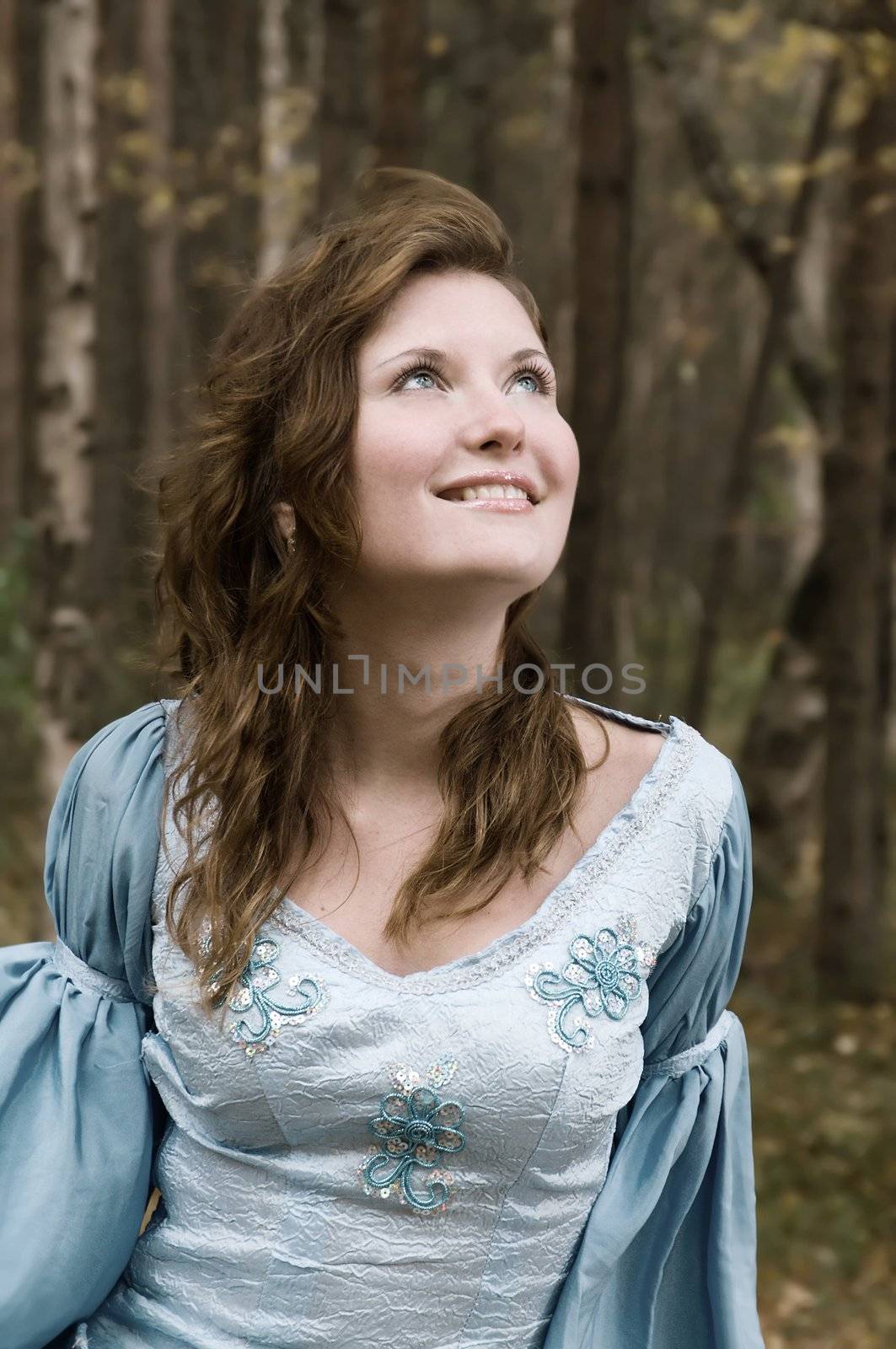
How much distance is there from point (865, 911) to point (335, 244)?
4491mm

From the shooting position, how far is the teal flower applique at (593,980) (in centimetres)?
176

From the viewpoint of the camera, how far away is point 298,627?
2033 mm

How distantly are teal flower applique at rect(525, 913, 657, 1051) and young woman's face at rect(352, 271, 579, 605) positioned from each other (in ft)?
1.44

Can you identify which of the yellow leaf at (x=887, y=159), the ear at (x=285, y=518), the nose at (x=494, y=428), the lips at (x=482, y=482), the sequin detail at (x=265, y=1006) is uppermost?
the yellow leaf at (x=887, y=159)

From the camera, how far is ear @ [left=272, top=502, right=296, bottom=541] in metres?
2.01

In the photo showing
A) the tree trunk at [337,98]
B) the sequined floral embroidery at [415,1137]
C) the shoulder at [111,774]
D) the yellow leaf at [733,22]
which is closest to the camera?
the sequined floral embroidery at [415,1137]

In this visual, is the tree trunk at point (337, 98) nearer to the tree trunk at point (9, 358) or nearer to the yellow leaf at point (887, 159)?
the yellow leaf at point (887, 159)

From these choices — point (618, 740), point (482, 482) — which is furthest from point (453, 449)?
point (618, 740)

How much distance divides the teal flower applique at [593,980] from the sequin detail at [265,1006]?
0.84 feet

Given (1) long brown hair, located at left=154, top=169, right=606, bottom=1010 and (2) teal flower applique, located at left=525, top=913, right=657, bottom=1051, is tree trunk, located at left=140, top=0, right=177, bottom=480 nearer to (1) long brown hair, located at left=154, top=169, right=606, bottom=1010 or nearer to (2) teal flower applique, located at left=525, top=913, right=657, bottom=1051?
(1) long brown hair, located at left=154, top=169, right=606, bottom=1010

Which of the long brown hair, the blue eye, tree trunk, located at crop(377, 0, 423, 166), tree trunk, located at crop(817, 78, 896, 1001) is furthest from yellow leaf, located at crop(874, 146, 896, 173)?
the blue eye

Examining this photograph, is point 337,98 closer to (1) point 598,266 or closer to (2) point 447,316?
(1) point 598,266

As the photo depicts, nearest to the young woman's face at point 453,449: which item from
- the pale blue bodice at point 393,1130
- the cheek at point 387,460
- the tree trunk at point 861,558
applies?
the cheek at point 387,460

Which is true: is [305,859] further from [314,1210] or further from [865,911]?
[865,911]
